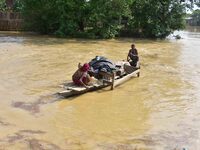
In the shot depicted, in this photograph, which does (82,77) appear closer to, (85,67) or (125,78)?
(85,67)

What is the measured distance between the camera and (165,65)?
65.3 feet

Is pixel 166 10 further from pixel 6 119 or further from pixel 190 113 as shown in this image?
pixel 6 119

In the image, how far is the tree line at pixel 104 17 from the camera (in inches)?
1204

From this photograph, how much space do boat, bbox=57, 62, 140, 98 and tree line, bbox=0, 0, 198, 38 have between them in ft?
51.7

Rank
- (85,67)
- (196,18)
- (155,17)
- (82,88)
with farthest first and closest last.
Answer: (196,18) → (155,17) → (85,67) → (82,88)

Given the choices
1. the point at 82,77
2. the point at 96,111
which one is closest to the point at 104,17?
the point at 82,77

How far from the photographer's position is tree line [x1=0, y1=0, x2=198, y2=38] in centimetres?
3059

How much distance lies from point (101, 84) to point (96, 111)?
7.35ft

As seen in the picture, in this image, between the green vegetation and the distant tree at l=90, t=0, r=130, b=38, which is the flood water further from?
the green vegetation

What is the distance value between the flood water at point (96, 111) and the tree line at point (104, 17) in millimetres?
12003

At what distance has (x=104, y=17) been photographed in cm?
3119

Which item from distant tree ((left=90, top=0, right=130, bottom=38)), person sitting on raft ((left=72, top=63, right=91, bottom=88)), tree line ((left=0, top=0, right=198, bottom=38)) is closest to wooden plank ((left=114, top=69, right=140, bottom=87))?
person sitting on raft ((left=72, top=63, right=91, bottom=88))

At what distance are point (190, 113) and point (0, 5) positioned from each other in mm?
27930

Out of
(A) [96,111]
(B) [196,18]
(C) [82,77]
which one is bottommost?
(A) [96,111]
